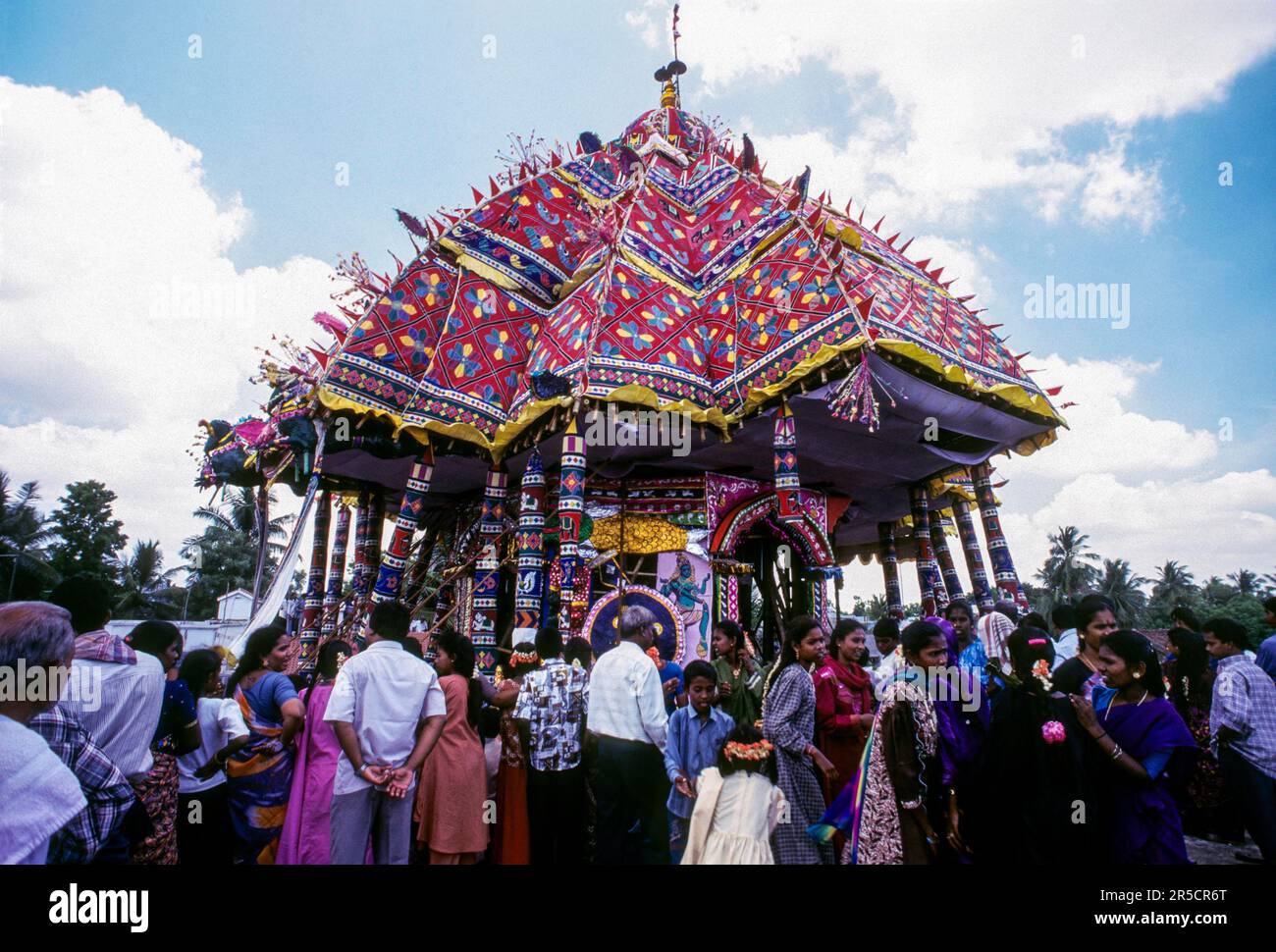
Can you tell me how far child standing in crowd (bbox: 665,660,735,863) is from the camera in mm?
4629

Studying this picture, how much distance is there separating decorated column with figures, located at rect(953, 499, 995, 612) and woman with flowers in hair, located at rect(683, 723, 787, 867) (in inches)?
409

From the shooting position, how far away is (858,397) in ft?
32.3

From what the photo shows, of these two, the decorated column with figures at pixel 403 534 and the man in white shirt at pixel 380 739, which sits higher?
the decorated column with figures at pixel 403 534

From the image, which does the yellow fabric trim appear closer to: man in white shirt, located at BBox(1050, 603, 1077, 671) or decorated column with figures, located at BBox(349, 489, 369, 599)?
decorated column with figures, located at BBox(349, 489, 369, 599)

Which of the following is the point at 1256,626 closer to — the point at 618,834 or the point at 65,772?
the point at 618,834

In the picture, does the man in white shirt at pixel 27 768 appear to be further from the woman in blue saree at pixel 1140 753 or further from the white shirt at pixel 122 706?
the woman in blue saree at pixel 1140 753

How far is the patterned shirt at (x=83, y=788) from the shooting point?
253cm

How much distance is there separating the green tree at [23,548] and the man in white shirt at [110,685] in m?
33.2

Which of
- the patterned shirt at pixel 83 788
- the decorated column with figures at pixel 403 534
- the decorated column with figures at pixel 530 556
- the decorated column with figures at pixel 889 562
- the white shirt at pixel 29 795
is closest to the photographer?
the white shirt at pixel 29 795

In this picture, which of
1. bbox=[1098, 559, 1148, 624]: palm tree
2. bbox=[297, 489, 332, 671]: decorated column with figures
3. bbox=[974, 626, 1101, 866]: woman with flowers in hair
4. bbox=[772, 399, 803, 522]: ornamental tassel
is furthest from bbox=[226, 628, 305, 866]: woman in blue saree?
bbox=[1098, 559, 1148, 624]: palm tree

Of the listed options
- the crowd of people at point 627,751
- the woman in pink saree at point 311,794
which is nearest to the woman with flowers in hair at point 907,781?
the crowd of people at point 627,751

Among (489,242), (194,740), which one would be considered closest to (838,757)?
(194,740)

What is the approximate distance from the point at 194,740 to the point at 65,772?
1.95 m

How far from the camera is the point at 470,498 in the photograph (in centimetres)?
1611
